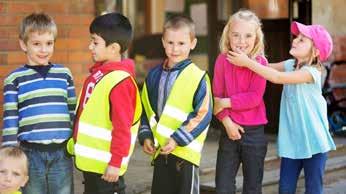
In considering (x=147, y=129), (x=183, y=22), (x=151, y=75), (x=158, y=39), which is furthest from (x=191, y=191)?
(x=158, y=39)

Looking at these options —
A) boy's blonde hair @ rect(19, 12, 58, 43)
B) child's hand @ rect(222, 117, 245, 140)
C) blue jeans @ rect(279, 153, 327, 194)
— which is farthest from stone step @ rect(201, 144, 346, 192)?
boy's blonde hair @ rect(19, 12, 58, 43)

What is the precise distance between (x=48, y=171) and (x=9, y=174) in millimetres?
406

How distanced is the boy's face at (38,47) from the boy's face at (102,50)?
0.97 feet

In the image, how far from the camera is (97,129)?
3988 mm

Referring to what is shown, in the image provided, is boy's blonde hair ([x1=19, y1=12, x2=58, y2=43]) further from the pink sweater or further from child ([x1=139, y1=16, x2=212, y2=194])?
the pink sweater

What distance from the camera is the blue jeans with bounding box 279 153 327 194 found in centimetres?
464

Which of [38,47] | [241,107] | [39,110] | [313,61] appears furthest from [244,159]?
[38,47]

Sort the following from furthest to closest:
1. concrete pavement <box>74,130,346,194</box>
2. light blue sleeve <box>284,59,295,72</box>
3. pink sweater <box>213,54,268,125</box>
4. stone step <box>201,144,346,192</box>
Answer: stone step <box>201,144,346,192</box> → concrete pavement <box>74,130,346,194</box> → light blue sleeve <box>284,59,295,72</box> → pink sweater <box>213,54,268,125</box>

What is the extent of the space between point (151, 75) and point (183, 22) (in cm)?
41

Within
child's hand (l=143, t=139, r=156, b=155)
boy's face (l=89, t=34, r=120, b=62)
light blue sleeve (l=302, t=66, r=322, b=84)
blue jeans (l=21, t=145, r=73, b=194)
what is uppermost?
boy's face (l=89, t=34, r=120, b=62)

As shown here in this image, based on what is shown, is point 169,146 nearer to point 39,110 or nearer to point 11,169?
point 39,110

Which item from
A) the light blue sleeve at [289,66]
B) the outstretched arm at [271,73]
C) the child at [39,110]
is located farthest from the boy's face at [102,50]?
the light blue sleeve at [289,66]

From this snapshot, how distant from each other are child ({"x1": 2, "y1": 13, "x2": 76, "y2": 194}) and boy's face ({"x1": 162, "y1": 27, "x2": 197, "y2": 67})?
0.67 metres

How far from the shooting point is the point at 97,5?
6371mm
